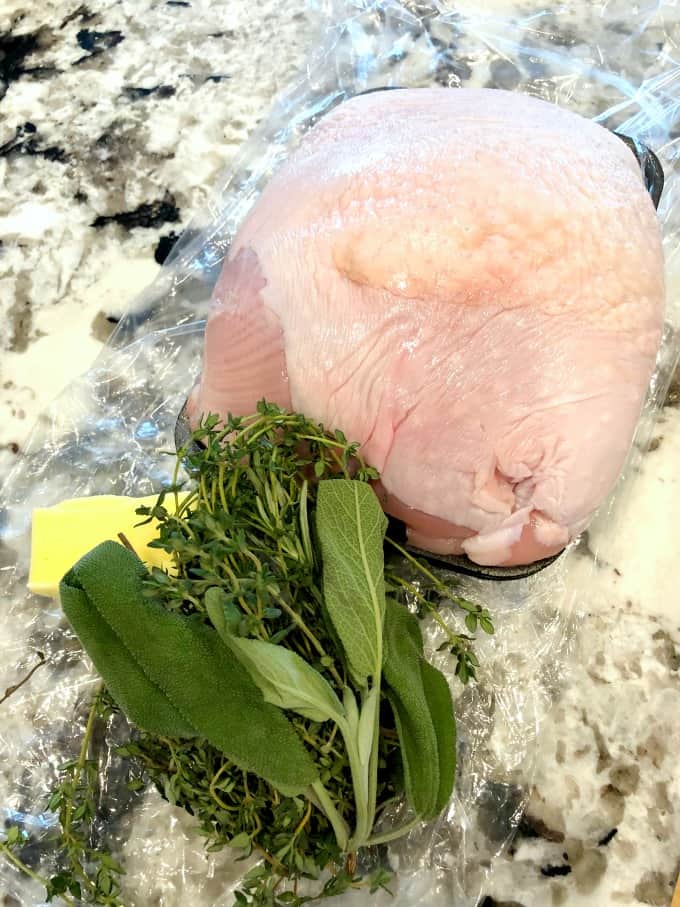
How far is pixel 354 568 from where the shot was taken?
2.77 ft

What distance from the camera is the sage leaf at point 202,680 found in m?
0.79

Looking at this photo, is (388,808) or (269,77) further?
(269,77)

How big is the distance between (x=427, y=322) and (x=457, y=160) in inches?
9.3

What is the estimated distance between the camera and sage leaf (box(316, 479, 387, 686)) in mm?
814

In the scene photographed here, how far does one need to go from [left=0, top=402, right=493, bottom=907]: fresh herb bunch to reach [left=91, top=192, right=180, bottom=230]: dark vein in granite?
79cm

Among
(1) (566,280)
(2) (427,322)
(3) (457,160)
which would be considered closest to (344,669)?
(2) (427,322)

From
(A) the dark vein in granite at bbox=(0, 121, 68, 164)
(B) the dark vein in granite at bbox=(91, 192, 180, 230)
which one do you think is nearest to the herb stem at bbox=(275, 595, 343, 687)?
(B) the dark vein in granite at bbox=(91, 192, 180, 230)

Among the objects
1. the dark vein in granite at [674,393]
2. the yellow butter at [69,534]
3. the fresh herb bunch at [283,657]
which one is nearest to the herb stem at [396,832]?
the fresh herb bunch at [283,657]

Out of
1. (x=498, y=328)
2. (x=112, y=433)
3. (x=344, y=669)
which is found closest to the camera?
(x=344, y=669)

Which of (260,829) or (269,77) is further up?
(269,77)

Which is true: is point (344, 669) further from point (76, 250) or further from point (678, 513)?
point (76, 250)

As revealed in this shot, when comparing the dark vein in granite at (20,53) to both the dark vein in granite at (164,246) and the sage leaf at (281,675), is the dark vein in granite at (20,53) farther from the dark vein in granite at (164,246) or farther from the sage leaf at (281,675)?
the sage leaf at (281,675)

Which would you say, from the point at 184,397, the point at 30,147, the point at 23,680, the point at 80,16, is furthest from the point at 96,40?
the point at 23,680

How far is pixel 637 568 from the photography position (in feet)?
4.05
